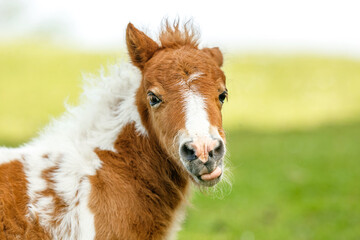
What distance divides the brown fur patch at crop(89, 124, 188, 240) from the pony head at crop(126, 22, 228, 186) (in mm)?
221

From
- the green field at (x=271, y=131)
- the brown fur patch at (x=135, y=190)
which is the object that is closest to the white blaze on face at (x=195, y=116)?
the brown fur patch at (x=135, y=190)

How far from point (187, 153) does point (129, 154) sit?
32.7 inches

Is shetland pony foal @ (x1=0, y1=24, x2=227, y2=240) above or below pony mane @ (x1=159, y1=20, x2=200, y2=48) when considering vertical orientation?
below

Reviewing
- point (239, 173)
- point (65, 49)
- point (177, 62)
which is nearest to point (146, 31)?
point (177, 62)

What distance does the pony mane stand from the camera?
4375 millimetres

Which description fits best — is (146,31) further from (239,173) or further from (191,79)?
(239,173)

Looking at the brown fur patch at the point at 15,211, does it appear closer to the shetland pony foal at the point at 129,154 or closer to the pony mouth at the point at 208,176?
the shetland pony foal at the point at 129,154

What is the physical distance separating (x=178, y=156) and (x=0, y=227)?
58.8 inches

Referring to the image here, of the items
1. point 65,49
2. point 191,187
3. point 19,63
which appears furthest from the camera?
point 65,49

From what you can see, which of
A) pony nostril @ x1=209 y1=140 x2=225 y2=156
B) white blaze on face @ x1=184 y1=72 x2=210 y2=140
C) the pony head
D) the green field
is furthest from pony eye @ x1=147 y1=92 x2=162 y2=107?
the green field

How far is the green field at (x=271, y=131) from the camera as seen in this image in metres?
7.54

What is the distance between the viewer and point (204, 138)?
3412mm

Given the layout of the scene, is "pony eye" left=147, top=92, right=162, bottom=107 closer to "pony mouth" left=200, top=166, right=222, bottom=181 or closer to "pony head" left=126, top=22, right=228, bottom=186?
"pony head" left=126, top=22, right=228, bottom=186

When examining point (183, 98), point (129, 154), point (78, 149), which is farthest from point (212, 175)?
point (78, 149)
